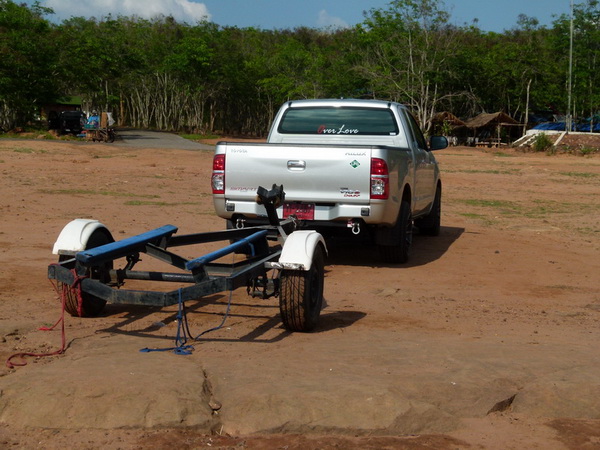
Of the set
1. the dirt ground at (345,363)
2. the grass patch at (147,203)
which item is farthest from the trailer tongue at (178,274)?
the grass patch at (147,203)

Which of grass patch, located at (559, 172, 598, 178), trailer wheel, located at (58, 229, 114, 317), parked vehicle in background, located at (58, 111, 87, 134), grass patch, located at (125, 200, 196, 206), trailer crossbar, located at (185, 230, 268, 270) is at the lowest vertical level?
trailer wheel, located at (58, 229, 114, 317)

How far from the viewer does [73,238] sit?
670 centimetres

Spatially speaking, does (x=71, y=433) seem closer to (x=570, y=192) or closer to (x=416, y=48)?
(x=570, y=192)

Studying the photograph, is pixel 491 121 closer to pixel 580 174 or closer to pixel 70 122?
pixel 70 122

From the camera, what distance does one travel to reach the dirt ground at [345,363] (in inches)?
166

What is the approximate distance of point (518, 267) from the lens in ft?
32.5

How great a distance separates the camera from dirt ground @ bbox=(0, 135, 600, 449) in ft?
13.9

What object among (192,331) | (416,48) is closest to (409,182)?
(192,331)

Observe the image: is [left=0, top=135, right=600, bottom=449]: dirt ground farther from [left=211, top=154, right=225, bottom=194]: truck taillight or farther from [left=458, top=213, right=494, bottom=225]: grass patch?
[left=458, top=213, right=494, bottom=225]: grass patch

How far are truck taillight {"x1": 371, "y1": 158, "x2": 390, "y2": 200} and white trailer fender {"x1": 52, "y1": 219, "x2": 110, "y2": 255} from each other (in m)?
3.17

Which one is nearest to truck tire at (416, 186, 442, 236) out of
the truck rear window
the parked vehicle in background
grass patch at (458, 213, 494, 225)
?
grass patch at (458, 213, 494, 225)

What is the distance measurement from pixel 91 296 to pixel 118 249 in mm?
597

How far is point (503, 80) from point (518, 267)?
58281 mm

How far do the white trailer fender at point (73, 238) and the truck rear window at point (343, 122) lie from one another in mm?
4326
